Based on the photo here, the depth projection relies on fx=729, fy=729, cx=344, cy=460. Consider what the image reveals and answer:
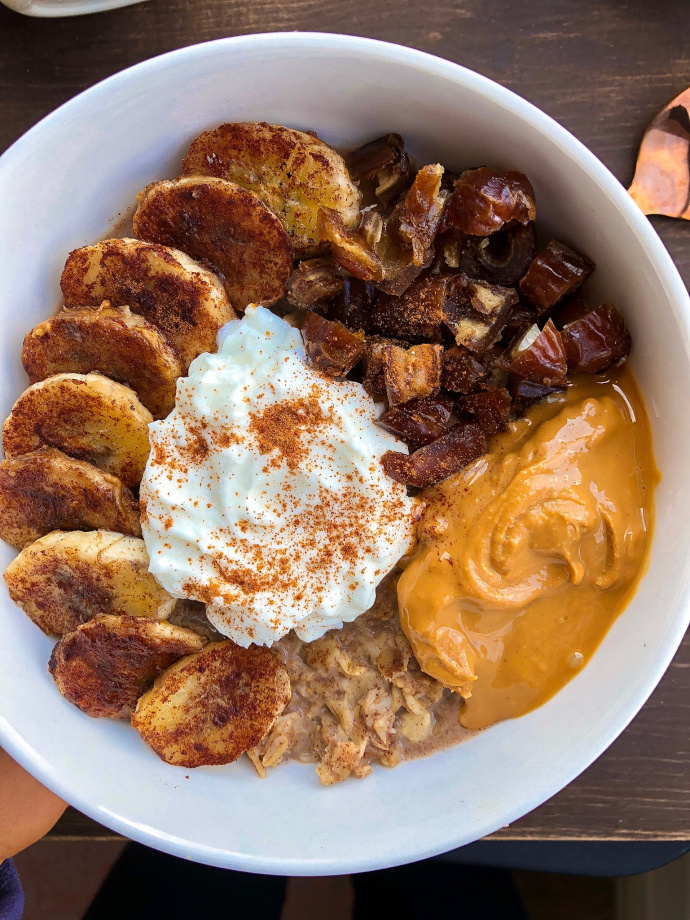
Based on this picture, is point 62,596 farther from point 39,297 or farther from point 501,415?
point 501,415

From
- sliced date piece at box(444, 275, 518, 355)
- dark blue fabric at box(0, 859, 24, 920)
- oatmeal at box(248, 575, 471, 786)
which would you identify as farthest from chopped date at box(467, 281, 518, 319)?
dark blue fabric at box(0, 859, 24, 920)

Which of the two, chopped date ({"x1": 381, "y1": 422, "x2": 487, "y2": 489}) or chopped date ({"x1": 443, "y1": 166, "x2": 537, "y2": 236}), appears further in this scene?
chopped date ({"x1": 381, "y1": 422, "x2": 487, "y2": 489})

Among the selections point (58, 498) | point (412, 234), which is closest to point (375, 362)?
point (412, 234)

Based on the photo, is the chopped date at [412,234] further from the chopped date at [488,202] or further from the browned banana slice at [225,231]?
the browned banana slice at [225,231]

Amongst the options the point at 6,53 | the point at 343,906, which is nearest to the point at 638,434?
the point at 6,53

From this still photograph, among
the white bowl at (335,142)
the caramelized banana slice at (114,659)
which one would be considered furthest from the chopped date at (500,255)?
the caramelized banana slice at (114,659)

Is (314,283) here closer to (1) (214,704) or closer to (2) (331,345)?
(2) (331,345)

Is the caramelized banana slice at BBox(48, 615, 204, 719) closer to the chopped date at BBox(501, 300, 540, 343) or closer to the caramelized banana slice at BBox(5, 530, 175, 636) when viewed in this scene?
the caramelized banana slice at BBox(5, 530, 175, 636)
